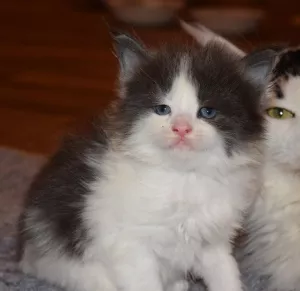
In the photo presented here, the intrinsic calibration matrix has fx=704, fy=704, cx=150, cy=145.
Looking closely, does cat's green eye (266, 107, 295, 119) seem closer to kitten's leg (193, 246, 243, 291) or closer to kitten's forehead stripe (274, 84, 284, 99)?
kitten's forehead stripe (274, 84, 284, 99)

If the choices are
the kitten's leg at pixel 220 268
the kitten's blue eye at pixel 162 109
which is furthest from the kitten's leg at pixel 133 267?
the kitten's blue eye at pixel 162 109

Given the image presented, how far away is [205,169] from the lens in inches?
48.1

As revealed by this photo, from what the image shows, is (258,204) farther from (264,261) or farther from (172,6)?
(172,6)

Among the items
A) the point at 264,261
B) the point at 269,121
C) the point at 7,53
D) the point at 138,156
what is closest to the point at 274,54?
the point at 269,121

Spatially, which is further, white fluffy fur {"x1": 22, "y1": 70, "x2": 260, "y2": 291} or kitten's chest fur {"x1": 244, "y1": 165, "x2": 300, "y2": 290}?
kitten's chest fur {"x1": 244, "y1": 165, "x2": 300, "y2": 290}

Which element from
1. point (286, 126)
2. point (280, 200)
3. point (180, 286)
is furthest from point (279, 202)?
point (180, 286)

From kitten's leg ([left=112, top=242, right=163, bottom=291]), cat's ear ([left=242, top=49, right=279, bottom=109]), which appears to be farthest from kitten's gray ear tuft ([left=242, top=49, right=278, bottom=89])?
kitten's leg ([left=112, top=242, right=163, bottom=291])

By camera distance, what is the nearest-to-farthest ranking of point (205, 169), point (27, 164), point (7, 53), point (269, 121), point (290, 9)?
point (205, 169), point (269, 121), point (27, 164), point (7, 53), point (290, 9)

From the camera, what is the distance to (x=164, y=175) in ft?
4.08

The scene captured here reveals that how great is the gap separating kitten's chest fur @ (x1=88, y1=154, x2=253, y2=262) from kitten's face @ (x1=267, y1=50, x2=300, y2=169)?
159 millimetres

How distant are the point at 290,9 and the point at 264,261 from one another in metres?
2.30

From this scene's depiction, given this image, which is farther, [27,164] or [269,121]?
[27,164]

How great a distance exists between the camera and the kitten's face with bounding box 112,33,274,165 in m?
1.17

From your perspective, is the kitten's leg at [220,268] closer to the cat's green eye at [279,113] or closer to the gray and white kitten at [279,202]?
the gray and white kitten at [279,202]
